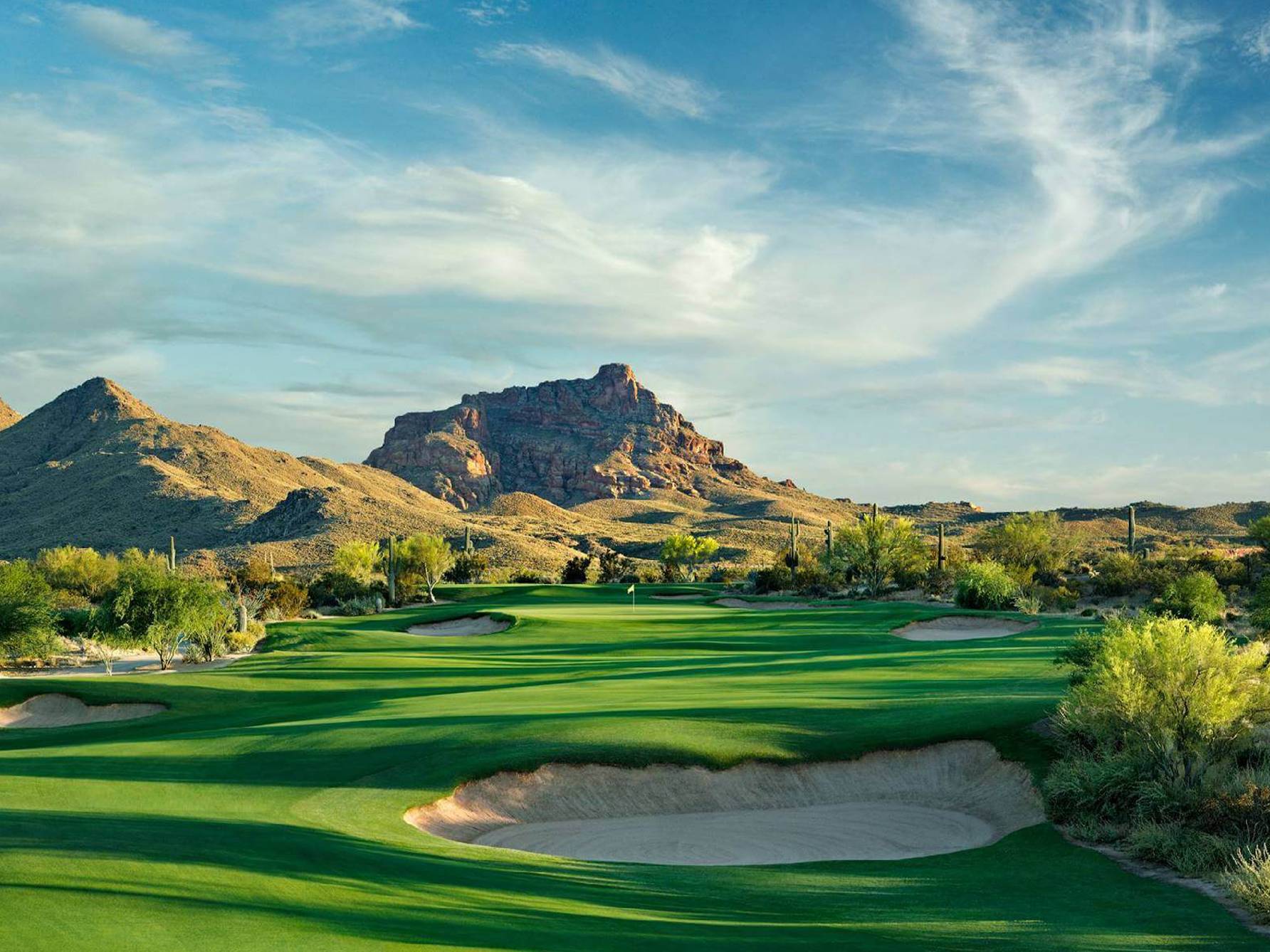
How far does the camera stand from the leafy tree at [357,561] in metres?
68.8

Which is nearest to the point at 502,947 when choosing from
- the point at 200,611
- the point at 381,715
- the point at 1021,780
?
the point at 1021,780

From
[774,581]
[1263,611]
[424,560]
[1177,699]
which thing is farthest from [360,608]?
[1177,699]

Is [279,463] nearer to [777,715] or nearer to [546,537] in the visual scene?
[546,537]

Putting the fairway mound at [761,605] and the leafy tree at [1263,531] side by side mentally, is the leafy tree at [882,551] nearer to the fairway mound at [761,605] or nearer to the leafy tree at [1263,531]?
the fairway mound at [761,605]

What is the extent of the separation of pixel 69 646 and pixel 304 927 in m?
41.9

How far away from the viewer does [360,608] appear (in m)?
61.1

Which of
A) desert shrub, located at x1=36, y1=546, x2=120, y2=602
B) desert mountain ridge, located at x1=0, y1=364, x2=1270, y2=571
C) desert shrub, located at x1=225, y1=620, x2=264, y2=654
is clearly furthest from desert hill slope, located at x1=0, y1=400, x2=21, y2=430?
desert shrub, located at x1=225, y1=620, x2=264, y2=654

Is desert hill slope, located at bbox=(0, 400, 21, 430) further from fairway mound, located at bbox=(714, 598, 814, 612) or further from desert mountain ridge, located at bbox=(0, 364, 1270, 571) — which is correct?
fairway mound, located at bbox=(714, 598, 814, 612)

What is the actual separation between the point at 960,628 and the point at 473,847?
106ft

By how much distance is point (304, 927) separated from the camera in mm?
8852

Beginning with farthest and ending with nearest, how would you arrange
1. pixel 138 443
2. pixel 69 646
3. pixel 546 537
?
pixel 546 537, pixel 138 443, pixel 69 646

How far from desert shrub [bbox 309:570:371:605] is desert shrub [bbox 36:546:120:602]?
40.7 feet

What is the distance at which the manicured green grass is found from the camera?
370 inches

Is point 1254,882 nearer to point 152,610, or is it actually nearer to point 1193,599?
point 1193,599
